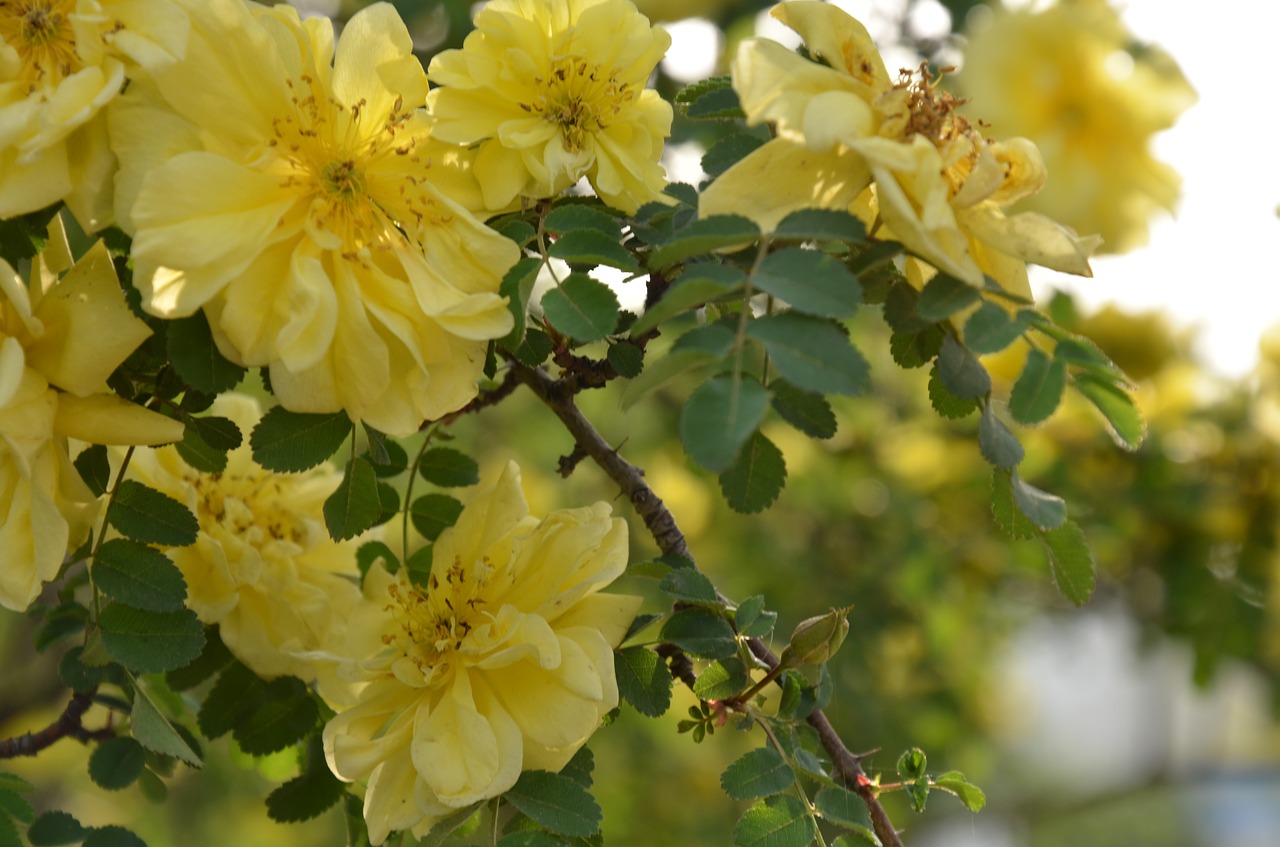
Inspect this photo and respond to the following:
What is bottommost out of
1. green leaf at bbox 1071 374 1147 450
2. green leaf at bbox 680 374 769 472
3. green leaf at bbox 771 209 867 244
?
green leaf at bbox 1071 374 1147 450

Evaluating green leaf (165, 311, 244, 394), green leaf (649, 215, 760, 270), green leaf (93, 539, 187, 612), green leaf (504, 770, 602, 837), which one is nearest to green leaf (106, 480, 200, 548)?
green leaf (93, 539, 187, 612)

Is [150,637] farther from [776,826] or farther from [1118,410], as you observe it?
[1118,410]

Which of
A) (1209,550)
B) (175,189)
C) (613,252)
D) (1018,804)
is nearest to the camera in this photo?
(175,189)

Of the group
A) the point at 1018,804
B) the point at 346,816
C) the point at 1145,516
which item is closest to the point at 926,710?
the point at 1145,516

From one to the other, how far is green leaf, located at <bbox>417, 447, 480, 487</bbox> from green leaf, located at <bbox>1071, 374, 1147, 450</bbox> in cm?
46

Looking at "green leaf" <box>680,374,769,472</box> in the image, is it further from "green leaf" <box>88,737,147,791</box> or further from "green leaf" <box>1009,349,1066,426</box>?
"green leaf" <box>88,737,147,791</box>

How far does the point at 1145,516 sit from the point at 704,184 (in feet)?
5.91

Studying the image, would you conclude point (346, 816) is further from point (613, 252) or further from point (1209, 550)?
point (1209, 550)

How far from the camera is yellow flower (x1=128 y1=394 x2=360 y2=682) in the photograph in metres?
0.88

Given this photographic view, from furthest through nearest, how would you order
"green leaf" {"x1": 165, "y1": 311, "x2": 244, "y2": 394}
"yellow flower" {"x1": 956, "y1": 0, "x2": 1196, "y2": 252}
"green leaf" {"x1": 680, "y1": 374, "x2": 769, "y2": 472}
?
1. "yellow flower" {"x1": 956, "y1": 0, "x2": 1196, "y2": 252}
2. "green leaf" {"x1": 165, "y1": 311, "x2": 244, "y2": 394}
3. "green leaf" {"x1": 680, "y1": 374, "x2": 769, "y2": 472}

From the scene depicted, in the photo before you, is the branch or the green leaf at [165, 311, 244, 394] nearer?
the green leaf at [165, 311, 244, 394]

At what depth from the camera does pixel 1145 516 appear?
7.56 ft

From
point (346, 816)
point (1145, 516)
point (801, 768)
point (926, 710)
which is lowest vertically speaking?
point (926, 710)

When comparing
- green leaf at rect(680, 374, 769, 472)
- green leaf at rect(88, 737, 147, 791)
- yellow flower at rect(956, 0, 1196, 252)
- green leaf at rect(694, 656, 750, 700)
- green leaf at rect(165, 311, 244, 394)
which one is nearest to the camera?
green leaf at rect(680, 374, 769, 472)
